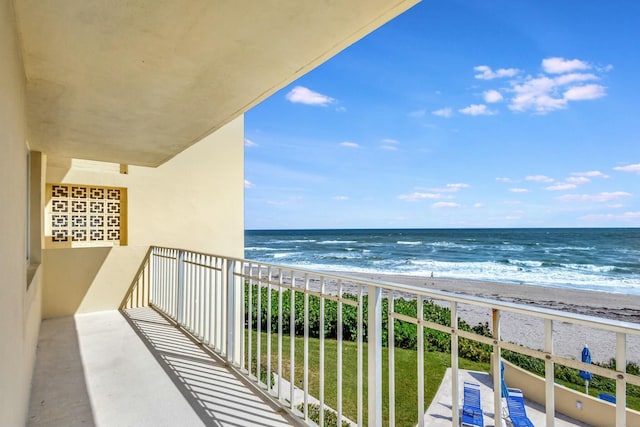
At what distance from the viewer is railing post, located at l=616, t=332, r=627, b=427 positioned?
0.98 metres

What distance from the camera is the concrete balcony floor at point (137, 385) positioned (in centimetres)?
224

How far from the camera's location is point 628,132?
28.1 metres

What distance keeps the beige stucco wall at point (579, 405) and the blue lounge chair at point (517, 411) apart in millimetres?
761

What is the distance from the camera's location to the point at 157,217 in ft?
18.3

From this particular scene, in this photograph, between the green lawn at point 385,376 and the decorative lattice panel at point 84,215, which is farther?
the green lawn at point 385,376

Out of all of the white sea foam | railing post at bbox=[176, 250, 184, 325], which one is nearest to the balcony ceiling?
railing post at bbox=[176, 250, 184, 325]

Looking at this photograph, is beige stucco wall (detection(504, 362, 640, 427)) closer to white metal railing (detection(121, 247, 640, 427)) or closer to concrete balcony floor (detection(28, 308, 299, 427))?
white metal railing (detection(121, 247, 640, 427))

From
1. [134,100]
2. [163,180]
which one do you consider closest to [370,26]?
[134,100]

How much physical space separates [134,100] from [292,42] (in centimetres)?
144

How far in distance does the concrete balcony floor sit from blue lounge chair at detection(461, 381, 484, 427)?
4018 millimetres

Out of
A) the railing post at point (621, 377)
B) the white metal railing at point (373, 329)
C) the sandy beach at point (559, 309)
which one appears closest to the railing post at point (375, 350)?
the white metal railing at point (373, 329)

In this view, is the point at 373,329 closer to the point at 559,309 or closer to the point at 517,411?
the point at 517,411

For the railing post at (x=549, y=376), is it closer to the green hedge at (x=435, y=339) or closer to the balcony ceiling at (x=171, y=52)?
the balcony ceiling at (x=171, y=52)

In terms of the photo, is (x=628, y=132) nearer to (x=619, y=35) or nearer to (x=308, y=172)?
(x=619, y=35)
